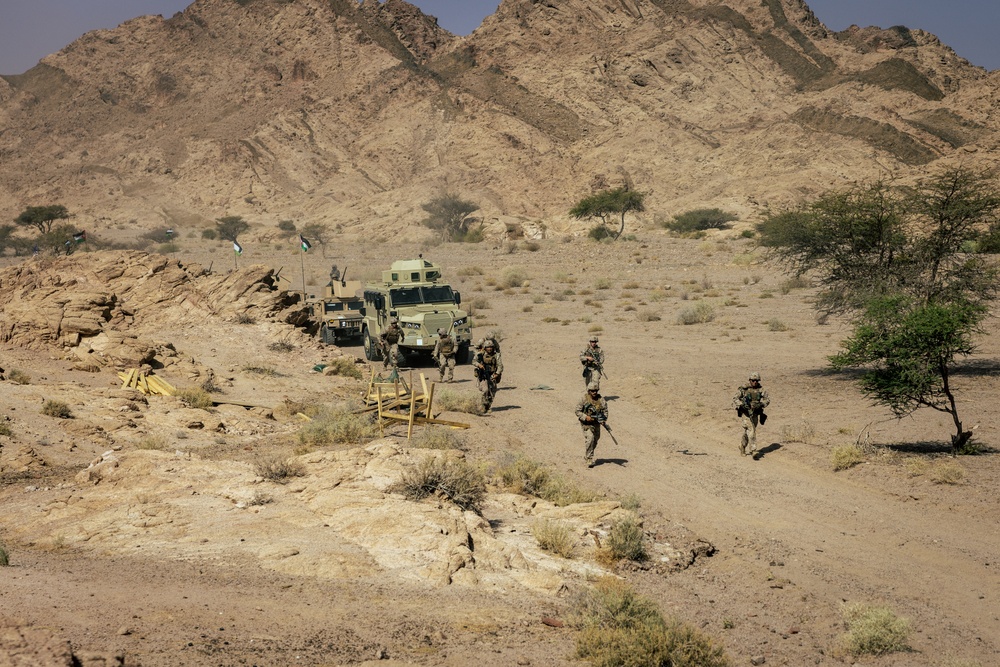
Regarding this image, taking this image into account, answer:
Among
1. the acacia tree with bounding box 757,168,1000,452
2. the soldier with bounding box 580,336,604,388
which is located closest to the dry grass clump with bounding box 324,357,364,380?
the soldier with bounding box 580,336,604,388

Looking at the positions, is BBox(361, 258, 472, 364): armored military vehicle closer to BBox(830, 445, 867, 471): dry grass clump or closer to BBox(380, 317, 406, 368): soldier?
BBox(380, 317, 406, 368): soldier

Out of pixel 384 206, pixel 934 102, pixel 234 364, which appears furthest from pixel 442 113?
pixel 234 364

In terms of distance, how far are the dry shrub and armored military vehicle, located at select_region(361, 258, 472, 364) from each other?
1009 cm

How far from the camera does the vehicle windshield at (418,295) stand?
2269cm

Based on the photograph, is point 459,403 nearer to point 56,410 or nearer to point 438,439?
point 438,439

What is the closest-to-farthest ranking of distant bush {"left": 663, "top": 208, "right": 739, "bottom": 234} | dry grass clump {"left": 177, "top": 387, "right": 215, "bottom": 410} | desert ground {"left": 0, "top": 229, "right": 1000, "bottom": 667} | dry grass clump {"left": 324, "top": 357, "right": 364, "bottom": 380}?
desert ground {"left": 0, "top": 229, "right": 1000, "bottom": 667} → dry grass clump {"left": 177, "top": 387, "right": 215, "bottom": 410} → dry grass clump {"left": 324, "top": 357, "right": 364, "bottom": 380} → distant bush {"left": 663, "top": 208, "right": 739, "bottom": 234}

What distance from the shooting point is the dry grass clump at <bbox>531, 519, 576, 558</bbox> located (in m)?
9.66

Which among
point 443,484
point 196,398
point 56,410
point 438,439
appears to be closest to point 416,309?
point 196,398

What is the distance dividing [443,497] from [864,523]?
5.41 meters

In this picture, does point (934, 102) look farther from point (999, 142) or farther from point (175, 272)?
point (175, 272)

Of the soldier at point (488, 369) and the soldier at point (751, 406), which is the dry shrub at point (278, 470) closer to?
the soldier at point (488, 369)

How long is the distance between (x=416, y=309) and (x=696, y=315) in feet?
41.0

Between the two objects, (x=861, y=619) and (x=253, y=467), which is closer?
(x=861, y=619)

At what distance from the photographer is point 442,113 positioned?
290 ft
